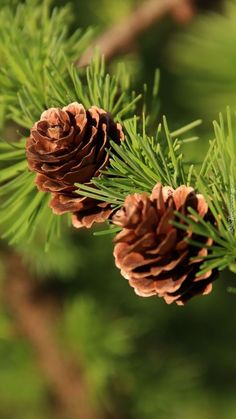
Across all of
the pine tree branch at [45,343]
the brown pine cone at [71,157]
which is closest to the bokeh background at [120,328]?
the pine tree branch at [45,343]

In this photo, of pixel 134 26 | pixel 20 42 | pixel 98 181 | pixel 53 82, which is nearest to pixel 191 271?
pixel 98 181

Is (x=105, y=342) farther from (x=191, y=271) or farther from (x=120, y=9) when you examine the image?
(x=191, y=271)

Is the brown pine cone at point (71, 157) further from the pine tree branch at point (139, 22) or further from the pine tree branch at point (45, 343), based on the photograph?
the pine tree branch at point (45, 343)

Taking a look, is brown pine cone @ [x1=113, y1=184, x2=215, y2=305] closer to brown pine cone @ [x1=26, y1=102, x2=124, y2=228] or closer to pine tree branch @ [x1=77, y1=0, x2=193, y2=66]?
brown pine cone @ [x1=26, y1=102, x2=124, y2=228]

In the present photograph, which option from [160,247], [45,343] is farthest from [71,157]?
[45,343]

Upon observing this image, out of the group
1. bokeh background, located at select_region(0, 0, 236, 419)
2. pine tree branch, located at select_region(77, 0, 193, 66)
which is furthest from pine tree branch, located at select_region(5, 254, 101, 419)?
pine tree branch, located at select_region(77, 0, 193, 66)

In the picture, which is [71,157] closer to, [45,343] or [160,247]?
[160,247]
